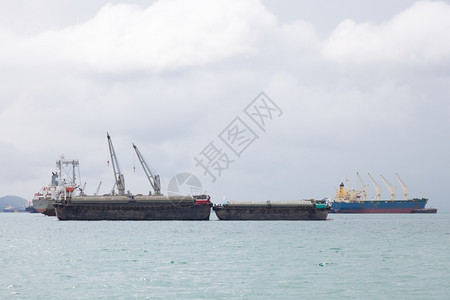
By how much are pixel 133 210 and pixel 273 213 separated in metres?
34.0

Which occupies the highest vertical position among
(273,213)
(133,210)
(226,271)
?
(133,210)

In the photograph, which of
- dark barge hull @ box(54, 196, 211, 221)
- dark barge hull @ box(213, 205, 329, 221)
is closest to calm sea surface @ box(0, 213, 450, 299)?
dark barge hull @ box(54, 196, 211, 221)

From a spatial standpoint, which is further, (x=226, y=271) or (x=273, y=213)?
(x=273, y=213)

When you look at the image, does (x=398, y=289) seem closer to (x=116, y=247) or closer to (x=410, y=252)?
(x=410, y=252)

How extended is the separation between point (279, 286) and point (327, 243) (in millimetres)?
36046

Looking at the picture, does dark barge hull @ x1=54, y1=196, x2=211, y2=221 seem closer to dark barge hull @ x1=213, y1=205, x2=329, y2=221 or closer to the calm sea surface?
dark barge hull @ x1=213, y1=205, x2=329, y2=221

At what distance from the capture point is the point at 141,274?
4244cm

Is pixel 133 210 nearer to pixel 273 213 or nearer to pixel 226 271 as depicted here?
pixel 273 213

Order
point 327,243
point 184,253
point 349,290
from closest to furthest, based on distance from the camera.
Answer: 1. point 349,290
2. point 184,253
3. point 327,243

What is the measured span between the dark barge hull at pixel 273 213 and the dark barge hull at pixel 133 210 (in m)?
6.76

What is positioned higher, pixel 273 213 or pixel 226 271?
pixel 273 213

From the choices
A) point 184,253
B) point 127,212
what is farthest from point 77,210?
point 184,253

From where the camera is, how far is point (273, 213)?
13862cm

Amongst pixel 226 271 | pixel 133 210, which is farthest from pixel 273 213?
pixel 226 271
